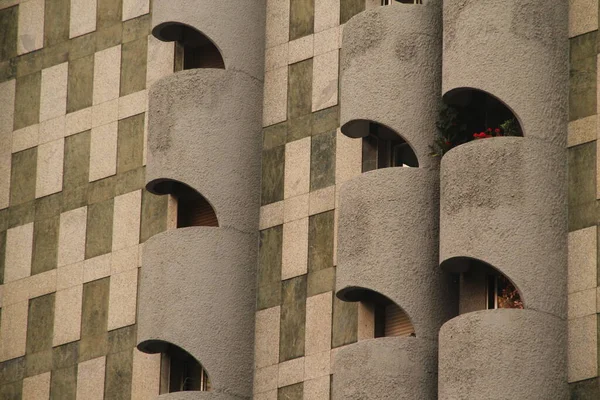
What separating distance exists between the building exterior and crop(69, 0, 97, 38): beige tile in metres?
0.05

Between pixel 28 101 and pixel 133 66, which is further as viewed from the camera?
pixel 28 101

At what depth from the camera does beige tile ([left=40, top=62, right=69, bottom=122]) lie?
52.8 m

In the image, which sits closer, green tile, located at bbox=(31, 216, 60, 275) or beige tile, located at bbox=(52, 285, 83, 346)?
beige tile, located at bbox=(52, 285, 83, 346)

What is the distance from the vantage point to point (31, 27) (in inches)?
2124

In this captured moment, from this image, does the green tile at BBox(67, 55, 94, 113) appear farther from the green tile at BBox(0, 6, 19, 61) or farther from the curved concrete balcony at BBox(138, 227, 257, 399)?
the curved concrete balcony at BBox(138, 227, 257, 399)

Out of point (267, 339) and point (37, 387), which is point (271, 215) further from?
point (37, 387)

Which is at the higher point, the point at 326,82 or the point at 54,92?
the point at 54,92

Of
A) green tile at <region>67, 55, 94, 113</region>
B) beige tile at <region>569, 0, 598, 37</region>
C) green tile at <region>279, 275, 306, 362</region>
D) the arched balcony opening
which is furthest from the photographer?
green tile at <region>67, 55, 94, 113</region>

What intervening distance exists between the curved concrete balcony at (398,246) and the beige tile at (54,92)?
8657mm

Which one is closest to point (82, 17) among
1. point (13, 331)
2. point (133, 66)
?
point (133, 66)

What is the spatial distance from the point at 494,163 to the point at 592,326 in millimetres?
3133

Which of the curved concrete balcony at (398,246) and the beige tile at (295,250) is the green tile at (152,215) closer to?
the beige tile at (295,250)

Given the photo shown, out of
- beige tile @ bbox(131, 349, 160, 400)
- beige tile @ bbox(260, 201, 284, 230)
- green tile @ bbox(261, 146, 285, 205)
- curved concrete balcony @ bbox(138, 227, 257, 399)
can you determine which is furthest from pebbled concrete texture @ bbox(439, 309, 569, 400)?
beige tile @ bbox(131, 349, 160, 400)

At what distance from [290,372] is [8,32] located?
36.0ft
